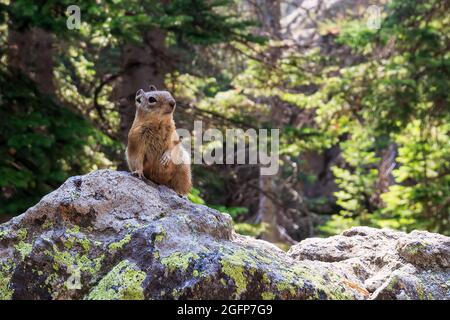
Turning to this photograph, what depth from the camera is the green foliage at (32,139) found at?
9680 millimetres

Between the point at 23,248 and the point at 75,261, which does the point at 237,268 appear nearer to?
the point at 75,261

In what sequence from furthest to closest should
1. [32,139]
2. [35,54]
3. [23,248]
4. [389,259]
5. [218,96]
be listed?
1. [218,96]
2. [35,54]
3. [32,139]
4. [389,259]
5. [23,248]

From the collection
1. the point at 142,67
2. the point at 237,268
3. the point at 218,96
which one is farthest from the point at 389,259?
the point at 218,96

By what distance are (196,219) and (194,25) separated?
25.9ft

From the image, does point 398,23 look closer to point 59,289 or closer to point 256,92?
point 256,92

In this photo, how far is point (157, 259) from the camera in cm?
328

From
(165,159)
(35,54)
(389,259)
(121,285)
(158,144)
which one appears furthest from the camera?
(35,54)

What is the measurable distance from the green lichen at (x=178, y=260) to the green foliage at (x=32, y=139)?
22.0 feet

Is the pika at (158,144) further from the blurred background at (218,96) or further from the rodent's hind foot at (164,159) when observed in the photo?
the blurred background at (218,96)

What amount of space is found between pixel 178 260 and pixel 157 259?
0.12 m

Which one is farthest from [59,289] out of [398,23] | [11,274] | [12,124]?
[398,23]

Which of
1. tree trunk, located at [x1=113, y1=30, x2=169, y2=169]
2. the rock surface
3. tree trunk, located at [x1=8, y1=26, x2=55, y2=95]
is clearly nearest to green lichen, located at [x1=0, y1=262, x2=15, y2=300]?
the rock surface

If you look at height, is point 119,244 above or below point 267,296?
above
